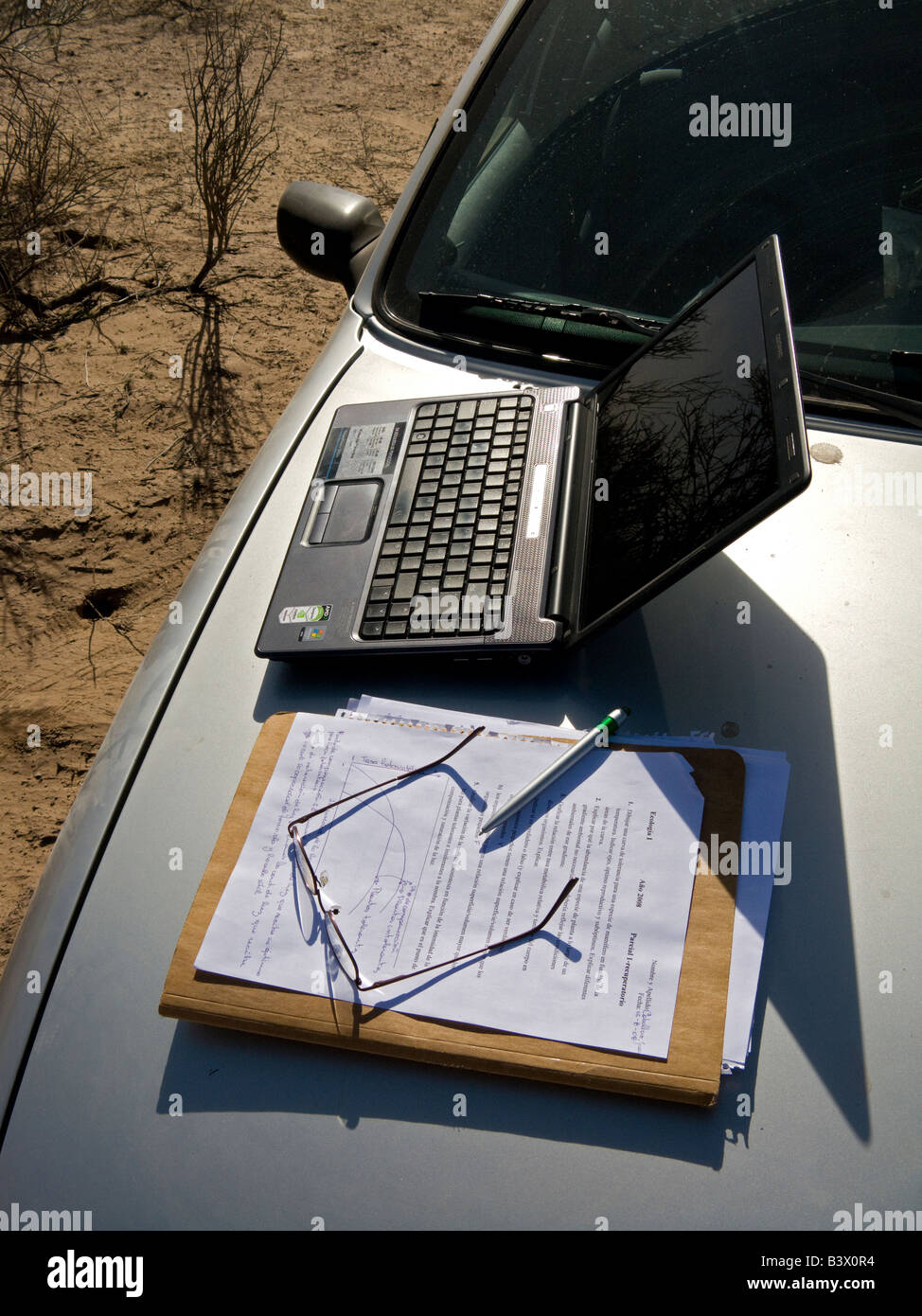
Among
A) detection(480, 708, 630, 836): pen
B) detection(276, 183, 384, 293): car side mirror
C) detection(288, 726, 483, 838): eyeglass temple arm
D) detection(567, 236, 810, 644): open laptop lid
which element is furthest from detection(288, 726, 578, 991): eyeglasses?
detection(276, 183, 384, 293): car side mirror

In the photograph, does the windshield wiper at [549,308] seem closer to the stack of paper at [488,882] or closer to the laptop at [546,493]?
the laptop at [546,493]

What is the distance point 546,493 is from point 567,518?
0.07 m

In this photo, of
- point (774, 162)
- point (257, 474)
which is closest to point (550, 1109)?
point (257, 474)

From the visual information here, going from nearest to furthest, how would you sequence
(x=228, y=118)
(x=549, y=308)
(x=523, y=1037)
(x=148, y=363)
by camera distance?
(x=523, y=1037)
(x=549, y=308)
(x=148, y=363)
(x=228, y=118)

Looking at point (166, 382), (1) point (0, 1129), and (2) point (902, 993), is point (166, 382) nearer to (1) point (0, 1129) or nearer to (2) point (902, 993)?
(1) point (0, 1129)

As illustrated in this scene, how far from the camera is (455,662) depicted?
135 centimetres

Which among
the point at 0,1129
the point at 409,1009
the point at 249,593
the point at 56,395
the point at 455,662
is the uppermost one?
the point at 56,395

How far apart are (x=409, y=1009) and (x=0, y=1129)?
467 millimetres

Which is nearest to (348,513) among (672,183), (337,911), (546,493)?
(546,493)

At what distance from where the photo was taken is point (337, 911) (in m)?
1.15

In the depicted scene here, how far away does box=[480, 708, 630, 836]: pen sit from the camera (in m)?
1.21

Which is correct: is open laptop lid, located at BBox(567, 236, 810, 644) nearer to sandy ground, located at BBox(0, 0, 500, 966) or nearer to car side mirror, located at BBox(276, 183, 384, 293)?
car side mirror, located at BBox(276, 183, 384, 293)

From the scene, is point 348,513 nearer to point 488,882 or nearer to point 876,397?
point 488,882
